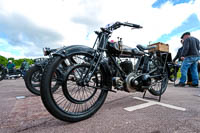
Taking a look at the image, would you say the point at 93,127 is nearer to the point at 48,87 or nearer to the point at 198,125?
the point at 48,87

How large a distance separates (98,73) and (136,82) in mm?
642

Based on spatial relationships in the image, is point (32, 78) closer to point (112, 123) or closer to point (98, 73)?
point (98, 73)

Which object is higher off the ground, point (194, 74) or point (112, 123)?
point (194, 74)

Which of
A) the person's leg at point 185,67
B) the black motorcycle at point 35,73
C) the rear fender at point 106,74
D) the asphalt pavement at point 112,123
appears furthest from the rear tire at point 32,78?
the person's leg at point 185,67

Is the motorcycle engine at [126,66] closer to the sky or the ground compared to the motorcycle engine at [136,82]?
closer to the sky

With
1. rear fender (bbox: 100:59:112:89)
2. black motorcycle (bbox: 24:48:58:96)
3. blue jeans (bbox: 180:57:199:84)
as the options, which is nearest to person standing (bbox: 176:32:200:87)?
blue jeans (bbox: 180:57:199:84)

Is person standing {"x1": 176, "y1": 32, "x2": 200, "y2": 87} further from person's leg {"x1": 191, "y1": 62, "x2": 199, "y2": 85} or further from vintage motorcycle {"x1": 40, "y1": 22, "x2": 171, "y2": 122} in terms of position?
vintage motorcycle {"x1": 40, "y1": 22, "x2": 171, "y2": 122}

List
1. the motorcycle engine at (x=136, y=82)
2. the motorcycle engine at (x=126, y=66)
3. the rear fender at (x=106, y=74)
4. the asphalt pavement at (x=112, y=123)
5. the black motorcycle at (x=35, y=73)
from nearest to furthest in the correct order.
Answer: the asphalt pavement at (x=112, y=123)
the rear fender at (x=106, y=74)
the motorcycle engine at (x=136, y=82)
the motorcycle engine at (x=126, y=66)
the black motorcycle at (x=35, y=73)

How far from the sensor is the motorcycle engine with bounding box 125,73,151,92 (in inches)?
69.4

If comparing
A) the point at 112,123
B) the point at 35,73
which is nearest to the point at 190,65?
the point at 112,123

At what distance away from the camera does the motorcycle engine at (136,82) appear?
1762 millimetres

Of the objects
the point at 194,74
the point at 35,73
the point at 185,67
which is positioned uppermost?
the point at 185,67

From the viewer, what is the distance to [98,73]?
5.27 ft

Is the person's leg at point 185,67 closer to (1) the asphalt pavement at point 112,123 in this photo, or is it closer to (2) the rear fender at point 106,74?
(1) the asphalt pavement at point 112,123
